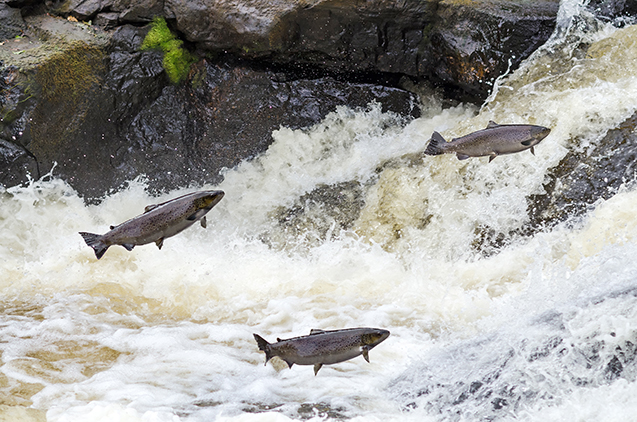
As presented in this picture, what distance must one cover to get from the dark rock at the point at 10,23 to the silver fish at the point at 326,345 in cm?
450

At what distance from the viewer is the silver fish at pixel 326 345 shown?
2.62 metres

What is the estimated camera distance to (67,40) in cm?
564

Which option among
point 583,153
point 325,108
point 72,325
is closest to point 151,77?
point 325,108

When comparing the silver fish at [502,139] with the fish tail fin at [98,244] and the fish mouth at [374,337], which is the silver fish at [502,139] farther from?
the fish tail fin at [98,244]

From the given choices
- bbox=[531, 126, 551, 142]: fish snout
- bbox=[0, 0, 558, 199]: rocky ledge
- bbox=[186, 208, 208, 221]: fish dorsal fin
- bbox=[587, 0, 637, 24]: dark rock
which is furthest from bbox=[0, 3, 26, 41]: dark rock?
bbox=[587, 0, 637, 24]: dark rock

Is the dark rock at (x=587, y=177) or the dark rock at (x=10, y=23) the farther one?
the dark rock at (x=10, y=23)

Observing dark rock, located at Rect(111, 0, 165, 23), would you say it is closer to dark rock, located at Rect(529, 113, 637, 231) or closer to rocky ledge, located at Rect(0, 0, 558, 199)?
rocky ledge, located at Rect(0, 0, 558, 199)

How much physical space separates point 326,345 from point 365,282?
214 centimetres

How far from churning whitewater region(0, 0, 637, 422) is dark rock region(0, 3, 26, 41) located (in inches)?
Result: 53.4

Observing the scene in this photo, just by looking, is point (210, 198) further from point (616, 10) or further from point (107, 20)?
point (616, 10)

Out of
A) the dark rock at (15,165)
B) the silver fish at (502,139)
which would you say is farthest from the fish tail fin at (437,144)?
the dark rock at (15,165)

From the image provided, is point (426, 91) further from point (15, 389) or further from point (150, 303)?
point (15, 389)

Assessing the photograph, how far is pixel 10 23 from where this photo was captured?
5.66m

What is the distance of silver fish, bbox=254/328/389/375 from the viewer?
8.59 feet
